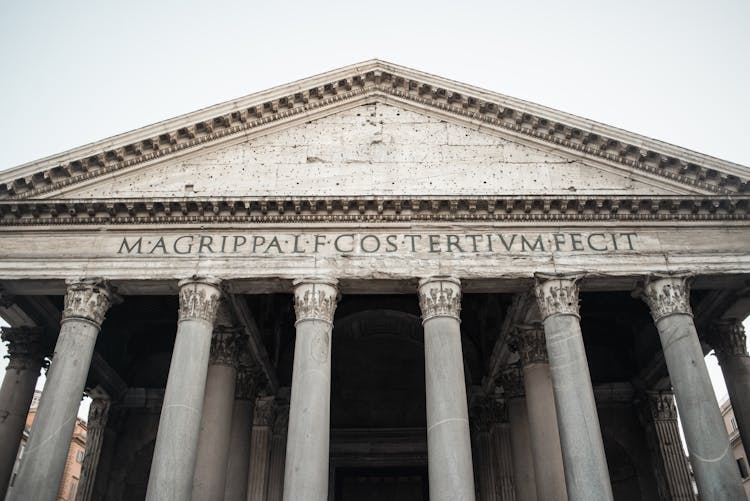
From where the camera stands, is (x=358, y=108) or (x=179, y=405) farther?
(x=358, y=108)

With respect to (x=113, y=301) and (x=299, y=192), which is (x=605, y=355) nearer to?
(x=299, y=192)

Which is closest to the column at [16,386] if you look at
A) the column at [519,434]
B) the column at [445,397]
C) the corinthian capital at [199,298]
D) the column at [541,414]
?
the corinthian capital at [199,298]

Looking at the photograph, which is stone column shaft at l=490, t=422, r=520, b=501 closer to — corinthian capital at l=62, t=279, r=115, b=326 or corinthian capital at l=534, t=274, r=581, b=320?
corinthian capital at l=534, t=274, r=581, b=320

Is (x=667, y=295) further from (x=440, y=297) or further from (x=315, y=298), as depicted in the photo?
(x=315, y=298)

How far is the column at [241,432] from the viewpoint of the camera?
1292cm

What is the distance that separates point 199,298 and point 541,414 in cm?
641

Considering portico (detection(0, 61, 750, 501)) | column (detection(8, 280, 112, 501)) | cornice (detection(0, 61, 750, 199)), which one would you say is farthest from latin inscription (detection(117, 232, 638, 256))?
cornice (detection(0, 61, 750, 199))

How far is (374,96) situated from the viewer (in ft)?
45.4

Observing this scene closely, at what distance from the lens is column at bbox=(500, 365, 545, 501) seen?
1323cm

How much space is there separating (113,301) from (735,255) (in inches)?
437

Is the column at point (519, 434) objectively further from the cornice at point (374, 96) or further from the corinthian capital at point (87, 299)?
the corinthian capital at point (87, 299)

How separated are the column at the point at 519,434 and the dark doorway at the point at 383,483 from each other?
279 centimetres

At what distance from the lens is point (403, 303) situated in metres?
16.7

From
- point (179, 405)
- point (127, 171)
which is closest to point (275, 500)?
point (179, 405)
